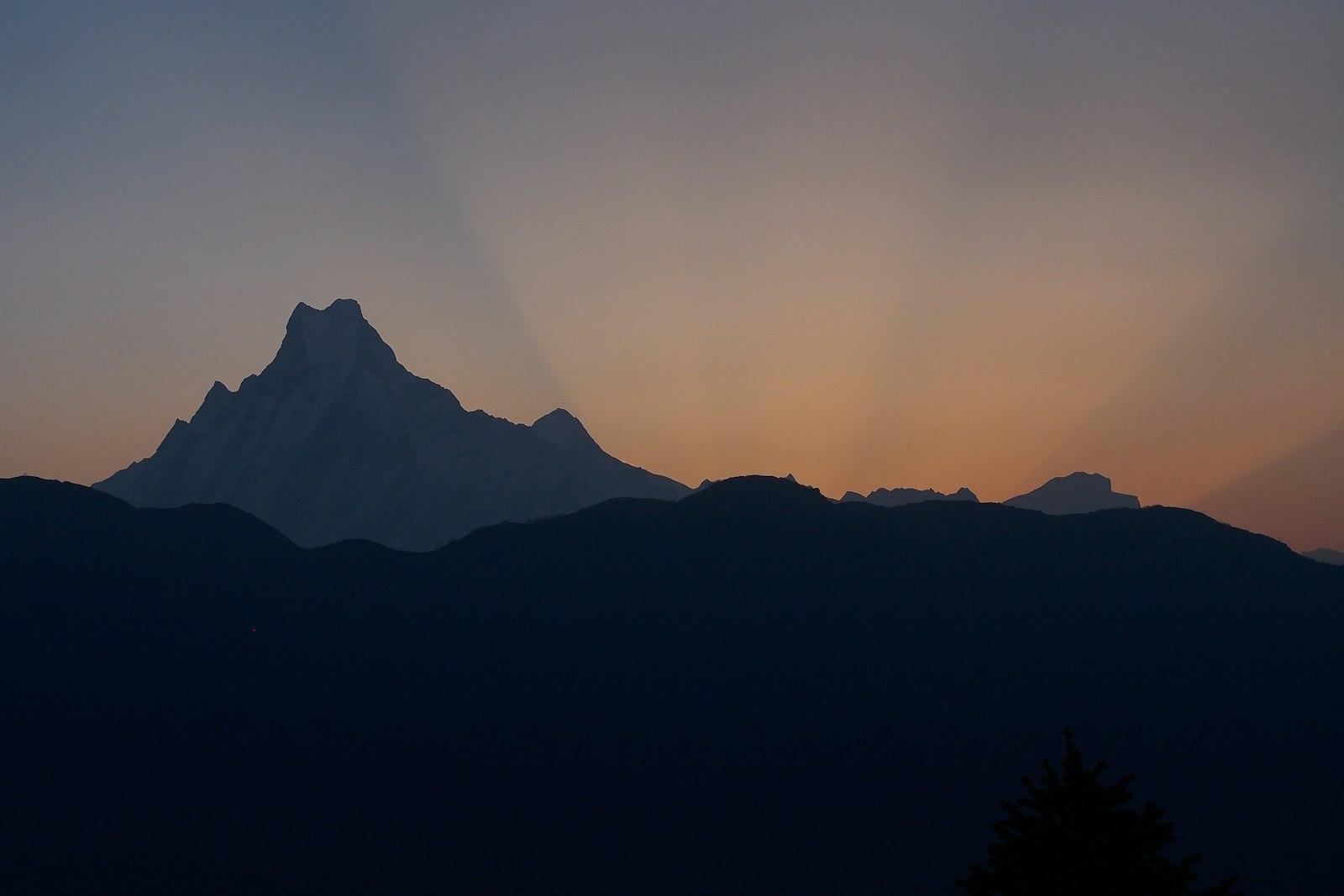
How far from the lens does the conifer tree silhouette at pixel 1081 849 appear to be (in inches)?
754

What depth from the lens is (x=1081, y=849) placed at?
19500 millimetres

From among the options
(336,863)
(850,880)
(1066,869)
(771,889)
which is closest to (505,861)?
(336,863)

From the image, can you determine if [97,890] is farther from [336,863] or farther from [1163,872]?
[1163,872]

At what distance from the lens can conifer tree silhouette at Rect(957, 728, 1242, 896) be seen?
62.8 ft

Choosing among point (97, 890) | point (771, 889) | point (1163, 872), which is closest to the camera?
point (1163, 872)

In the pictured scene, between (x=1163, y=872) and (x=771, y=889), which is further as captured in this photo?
(x=771, y=889)

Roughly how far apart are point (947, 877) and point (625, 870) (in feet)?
187

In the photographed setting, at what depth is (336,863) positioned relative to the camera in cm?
19688

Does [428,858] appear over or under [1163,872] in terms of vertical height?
over

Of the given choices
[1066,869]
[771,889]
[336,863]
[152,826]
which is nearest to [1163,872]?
[1066,869]

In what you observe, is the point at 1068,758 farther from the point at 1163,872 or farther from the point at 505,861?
the point at 505,861

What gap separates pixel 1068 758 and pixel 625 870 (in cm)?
19428

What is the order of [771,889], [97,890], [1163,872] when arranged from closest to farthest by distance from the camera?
[1163,872] < [97,890] < [771,889]

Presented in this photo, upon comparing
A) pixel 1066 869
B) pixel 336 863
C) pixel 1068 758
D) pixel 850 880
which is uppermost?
pixel 850 880
